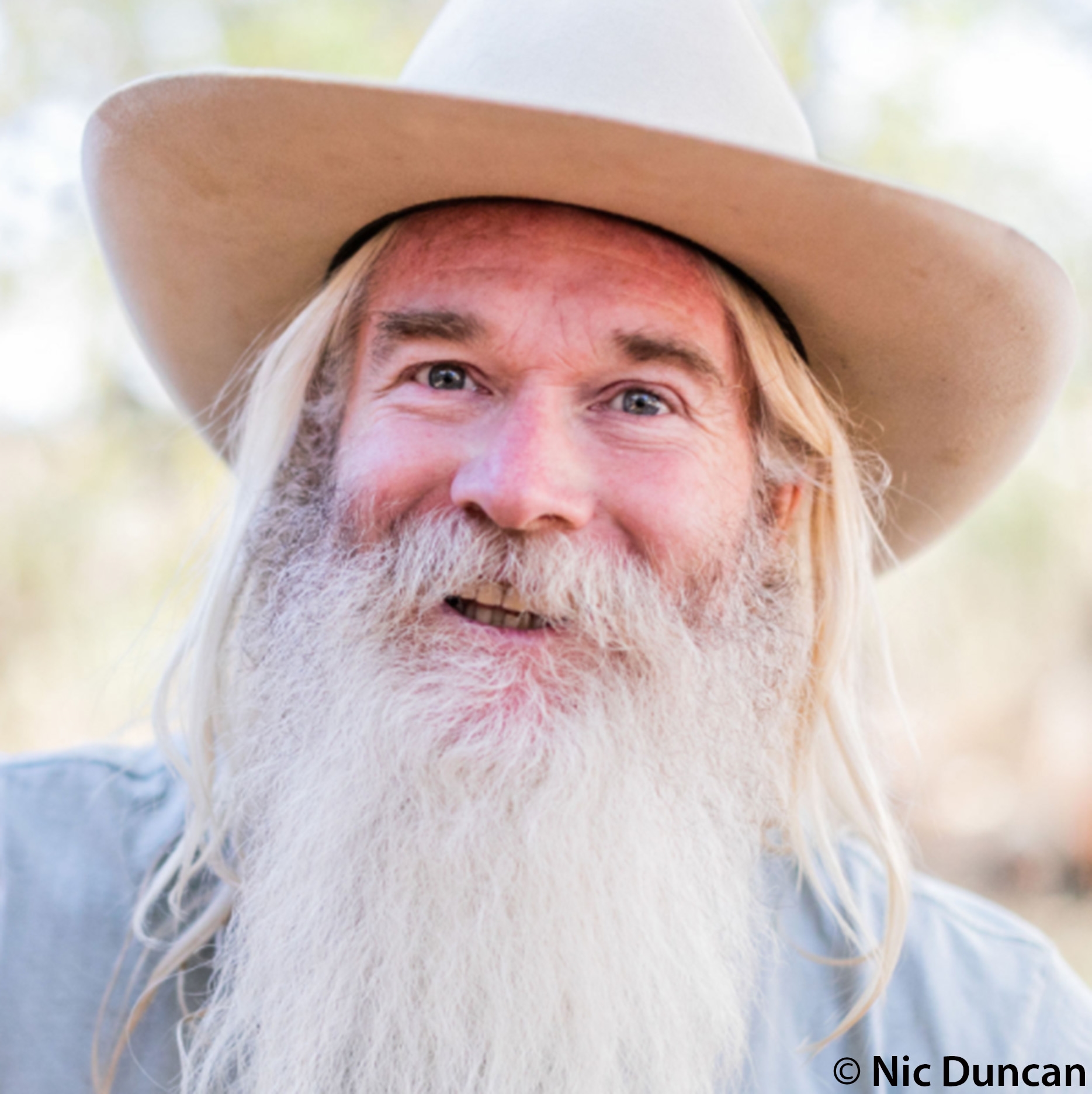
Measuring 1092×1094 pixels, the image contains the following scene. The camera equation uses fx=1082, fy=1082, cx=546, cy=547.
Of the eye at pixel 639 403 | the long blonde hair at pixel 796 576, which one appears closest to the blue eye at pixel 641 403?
the eye at pixel 639 403

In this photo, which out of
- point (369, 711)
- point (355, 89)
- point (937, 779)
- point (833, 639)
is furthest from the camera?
point (937, 779)

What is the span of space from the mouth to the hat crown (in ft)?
2.69

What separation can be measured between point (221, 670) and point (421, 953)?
0.76 metres

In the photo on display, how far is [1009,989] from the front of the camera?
2170 mm

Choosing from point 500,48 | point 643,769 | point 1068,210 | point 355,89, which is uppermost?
point 1068,210

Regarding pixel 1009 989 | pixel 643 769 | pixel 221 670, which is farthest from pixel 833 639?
pixel 221 670

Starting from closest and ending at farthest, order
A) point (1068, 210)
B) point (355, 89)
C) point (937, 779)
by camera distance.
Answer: point (355, 89) < point (1068, 210) < point (937, 779)

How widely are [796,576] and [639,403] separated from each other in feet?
1.76

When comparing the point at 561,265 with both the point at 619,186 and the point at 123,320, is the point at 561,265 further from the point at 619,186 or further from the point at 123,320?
the point at 123,320

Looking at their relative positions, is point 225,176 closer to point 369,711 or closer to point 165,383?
point 165,383

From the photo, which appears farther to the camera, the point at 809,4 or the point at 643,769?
the point at 809,4

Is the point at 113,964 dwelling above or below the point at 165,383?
below

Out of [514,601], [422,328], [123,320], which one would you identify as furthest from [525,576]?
[123,320]

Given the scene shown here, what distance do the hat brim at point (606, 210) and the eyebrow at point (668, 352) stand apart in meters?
0.19
